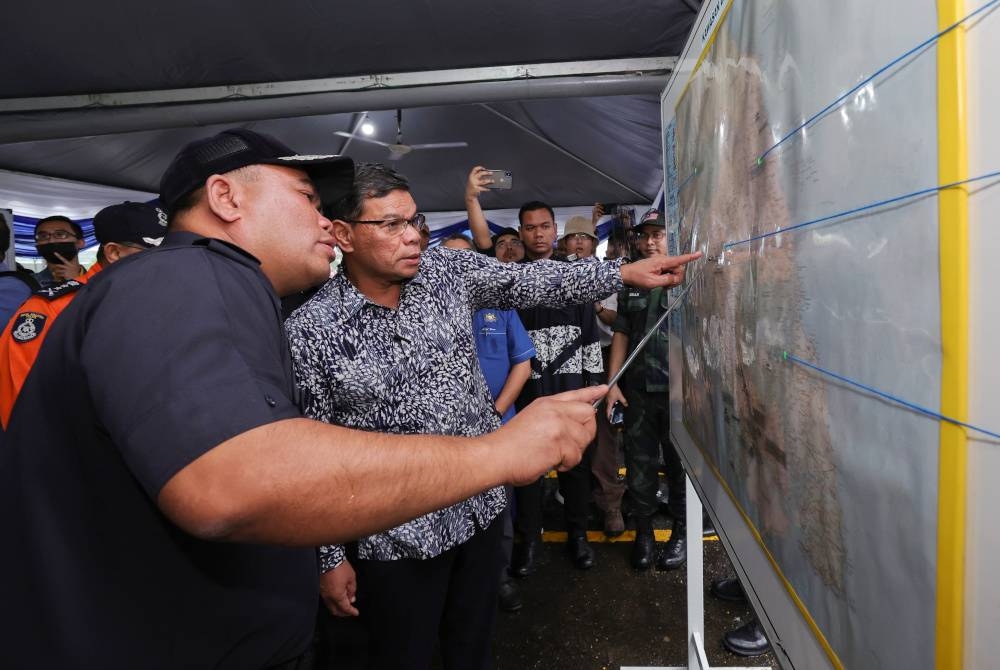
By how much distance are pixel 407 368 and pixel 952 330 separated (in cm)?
116

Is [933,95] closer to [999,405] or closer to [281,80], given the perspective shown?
[999,405]

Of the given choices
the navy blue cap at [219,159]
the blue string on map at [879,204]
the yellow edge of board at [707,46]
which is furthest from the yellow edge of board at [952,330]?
the navy blue cap at [219,159]

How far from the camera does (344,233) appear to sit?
1.50 metres

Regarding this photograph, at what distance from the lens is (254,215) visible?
0.90 m

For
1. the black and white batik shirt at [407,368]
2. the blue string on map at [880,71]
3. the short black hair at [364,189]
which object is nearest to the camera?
the blue string on map at [880,71]

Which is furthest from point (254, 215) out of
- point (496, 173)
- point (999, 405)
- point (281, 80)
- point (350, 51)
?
point (281, 80)

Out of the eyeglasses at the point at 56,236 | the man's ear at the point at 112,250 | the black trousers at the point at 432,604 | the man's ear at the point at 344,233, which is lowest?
the black trousers at the point at 432,604

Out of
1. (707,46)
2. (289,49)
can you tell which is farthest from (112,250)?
(707,46)

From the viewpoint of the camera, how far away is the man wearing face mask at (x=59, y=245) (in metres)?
3.15

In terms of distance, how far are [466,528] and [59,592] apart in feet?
2.97

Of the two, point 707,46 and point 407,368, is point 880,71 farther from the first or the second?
point 407,368

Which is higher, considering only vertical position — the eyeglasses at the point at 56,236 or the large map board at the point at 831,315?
the eyeglasses at the point at 56,236

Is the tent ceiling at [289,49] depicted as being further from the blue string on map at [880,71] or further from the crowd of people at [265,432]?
the blue string on map at [880,71]

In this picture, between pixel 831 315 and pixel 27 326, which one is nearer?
pixel 831 315
